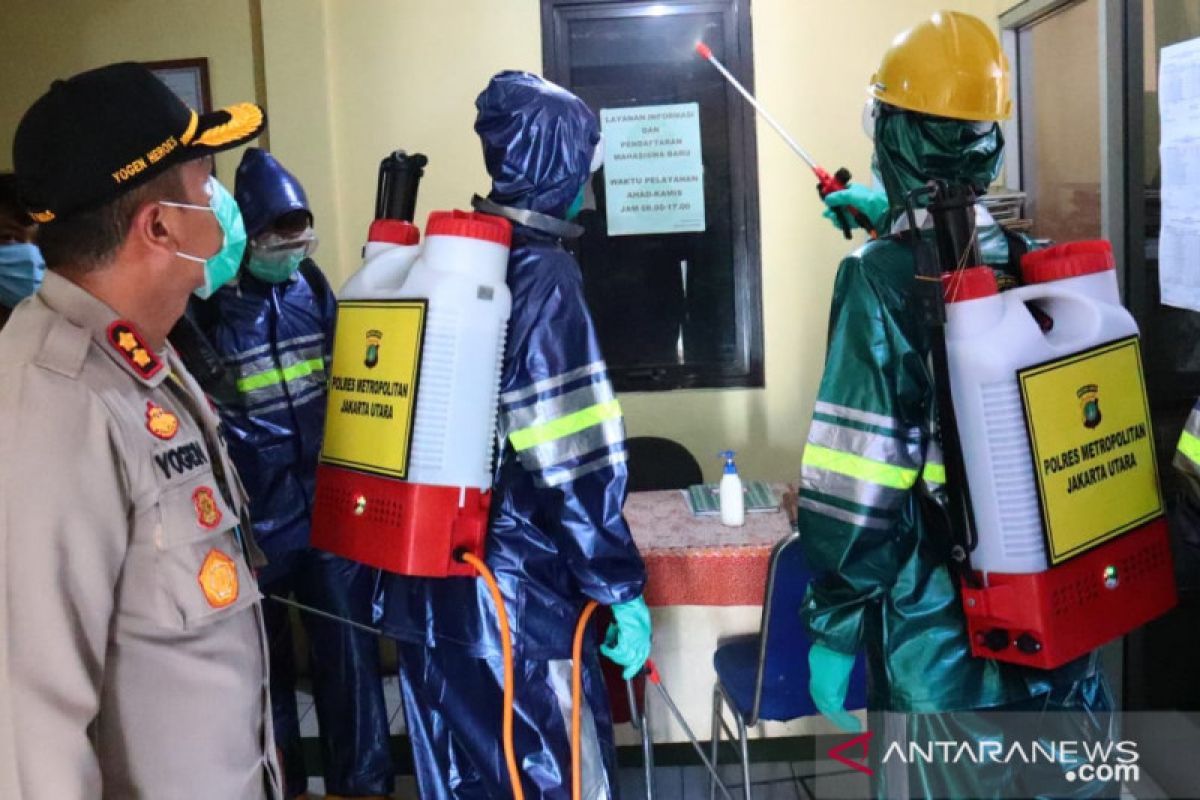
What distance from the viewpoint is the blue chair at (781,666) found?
2.16 m

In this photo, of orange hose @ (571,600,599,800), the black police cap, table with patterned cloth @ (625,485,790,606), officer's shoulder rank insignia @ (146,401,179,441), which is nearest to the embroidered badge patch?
officer's shoulder rank insignia @ (146,401,179,441)

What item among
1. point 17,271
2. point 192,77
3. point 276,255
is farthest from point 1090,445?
point 192,77

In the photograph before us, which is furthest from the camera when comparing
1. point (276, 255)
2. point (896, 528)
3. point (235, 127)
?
point (276, 255)

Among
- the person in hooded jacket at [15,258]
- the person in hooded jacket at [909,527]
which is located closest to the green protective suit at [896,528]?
the person in hooded jacket at [909,527]

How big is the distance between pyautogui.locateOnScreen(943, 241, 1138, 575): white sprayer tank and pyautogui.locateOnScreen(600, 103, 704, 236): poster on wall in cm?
220

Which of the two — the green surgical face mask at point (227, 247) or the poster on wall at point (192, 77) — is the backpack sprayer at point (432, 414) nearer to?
the green surgical face mask at point (227, 247)

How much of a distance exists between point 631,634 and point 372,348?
66cm

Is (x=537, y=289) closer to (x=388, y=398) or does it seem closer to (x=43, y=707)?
(x=388, y=398)

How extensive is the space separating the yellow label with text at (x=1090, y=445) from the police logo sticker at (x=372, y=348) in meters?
0.97

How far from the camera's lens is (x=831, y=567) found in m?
1.52

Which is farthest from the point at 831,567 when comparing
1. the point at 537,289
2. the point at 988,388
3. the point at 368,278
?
the point at 368,278

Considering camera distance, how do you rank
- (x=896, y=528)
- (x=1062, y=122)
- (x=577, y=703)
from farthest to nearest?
(x=1062, y=122), (x=577, y=703), (x=896, y=528)

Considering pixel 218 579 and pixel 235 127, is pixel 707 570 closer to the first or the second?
pixel 218 579

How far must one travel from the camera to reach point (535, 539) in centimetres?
184
